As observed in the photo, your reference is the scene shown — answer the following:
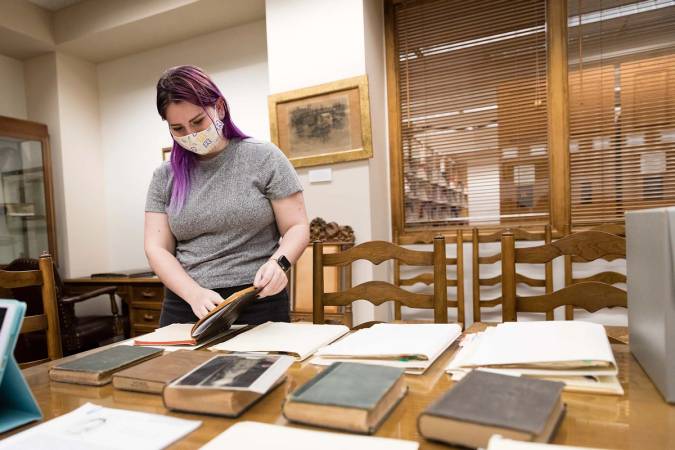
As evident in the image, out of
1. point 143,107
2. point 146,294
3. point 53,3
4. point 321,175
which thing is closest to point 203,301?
point 321,175

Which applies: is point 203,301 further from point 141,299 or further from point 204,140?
point 141,299

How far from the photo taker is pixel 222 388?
0.62m

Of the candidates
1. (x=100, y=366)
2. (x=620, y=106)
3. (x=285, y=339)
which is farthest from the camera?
(x=620, y=106)

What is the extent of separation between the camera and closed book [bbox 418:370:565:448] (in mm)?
483

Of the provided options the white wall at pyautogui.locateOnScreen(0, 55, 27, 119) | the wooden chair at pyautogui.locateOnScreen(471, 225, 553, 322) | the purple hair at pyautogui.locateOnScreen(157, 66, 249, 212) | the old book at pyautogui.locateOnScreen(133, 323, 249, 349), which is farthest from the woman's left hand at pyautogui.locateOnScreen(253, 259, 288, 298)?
the white wall at pyautogui.locateOnScreen(0, 55, 27, 119)

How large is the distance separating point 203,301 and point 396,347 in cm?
50

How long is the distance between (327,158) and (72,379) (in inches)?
88.6

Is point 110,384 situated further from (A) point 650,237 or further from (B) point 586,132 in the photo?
(B) point 586,132

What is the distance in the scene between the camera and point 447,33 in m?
3.03

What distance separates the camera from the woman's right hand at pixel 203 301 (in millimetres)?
1057

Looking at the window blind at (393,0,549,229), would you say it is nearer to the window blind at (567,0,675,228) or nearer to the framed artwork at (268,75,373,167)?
the window blind at (567,0,675,228)

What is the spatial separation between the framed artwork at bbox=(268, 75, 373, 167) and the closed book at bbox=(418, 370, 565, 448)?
2333 millimetres

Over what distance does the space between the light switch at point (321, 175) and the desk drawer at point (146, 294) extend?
4.45 ft

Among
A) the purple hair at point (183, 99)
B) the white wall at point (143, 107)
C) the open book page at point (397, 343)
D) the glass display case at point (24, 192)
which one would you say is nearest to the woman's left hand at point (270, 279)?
the open book page at point (397, 343)
